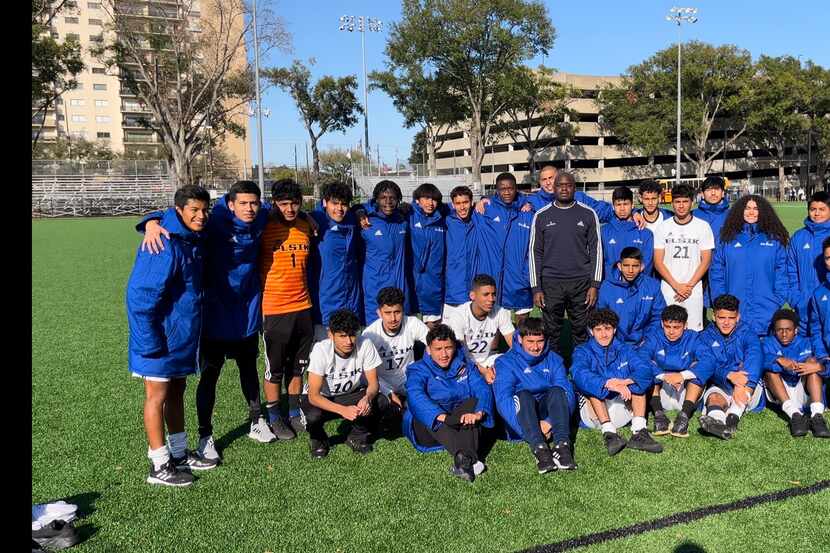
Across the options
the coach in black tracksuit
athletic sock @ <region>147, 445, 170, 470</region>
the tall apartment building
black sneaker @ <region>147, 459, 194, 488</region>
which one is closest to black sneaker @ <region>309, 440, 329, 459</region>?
black sneaker @ <region>147, 459, 194, 488</region>

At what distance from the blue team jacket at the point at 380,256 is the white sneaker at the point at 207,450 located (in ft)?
5.83

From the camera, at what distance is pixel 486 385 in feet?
15.4

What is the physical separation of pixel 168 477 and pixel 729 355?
4499 millimetres

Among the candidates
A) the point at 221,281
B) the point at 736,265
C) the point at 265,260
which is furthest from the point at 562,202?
the point at 221,281


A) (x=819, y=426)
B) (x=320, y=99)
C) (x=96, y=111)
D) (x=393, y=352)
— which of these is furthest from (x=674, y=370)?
(x=96, y=111)

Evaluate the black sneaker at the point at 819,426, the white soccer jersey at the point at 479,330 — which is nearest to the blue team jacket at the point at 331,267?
the white soccer jersey at the point at 479,330

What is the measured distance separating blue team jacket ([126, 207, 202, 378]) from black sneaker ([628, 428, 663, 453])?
3.26 m

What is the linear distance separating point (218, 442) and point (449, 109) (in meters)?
34.2

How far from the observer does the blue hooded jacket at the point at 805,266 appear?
17.7ft

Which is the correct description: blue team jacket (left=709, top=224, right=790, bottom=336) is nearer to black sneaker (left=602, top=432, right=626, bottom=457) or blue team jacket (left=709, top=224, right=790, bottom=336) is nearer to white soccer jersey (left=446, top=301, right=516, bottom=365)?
black sneaker (left=602, top=432, right=626, bottom=457)

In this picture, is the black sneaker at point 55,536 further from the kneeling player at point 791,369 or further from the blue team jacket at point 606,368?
the kneeling player at point 791,369

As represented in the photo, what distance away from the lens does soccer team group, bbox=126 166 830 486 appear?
425 centimetres

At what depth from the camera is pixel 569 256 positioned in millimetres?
5695
